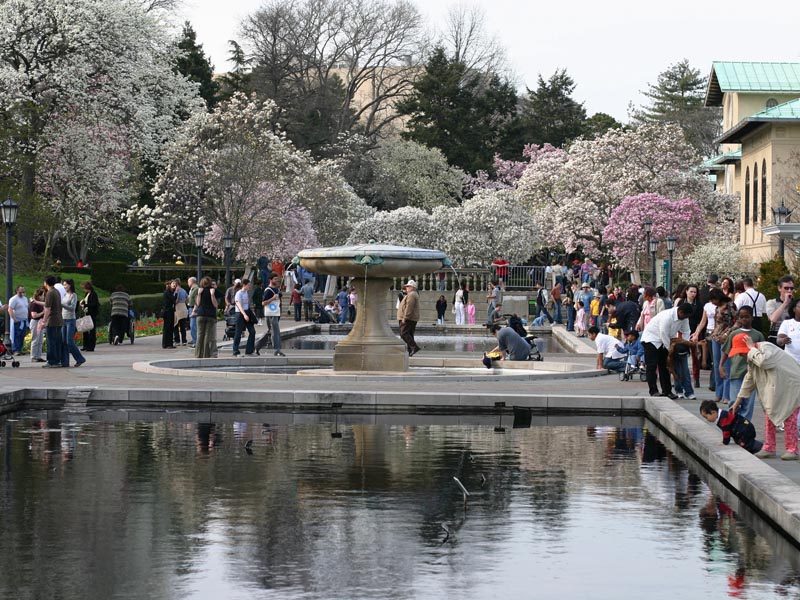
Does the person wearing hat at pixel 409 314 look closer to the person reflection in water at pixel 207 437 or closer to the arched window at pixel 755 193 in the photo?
the person reflection in water at pixel 207 437

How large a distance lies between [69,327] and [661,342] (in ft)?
38.4

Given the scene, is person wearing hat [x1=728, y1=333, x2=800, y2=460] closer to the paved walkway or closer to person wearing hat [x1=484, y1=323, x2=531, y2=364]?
the paved walkway

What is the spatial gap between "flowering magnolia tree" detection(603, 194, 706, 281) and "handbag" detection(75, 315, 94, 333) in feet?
123

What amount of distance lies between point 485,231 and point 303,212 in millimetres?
13435

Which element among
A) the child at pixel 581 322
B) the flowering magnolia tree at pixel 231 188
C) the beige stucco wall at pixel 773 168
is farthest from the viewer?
the flowering magnolia tree at pixel 231 188

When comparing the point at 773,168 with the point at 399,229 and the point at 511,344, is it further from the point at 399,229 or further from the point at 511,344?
the point at 511,344

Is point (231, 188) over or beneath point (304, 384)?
over

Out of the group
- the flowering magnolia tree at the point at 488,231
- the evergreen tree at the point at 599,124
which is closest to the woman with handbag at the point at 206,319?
the flowering magnolia tree at the point at 488,231

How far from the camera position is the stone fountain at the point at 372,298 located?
77.4ft

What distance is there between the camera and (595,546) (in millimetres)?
9438

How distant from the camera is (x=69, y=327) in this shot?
26.2m

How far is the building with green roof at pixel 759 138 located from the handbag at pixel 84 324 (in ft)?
91.6

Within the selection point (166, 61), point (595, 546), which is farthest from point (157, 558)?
point (166, 61)

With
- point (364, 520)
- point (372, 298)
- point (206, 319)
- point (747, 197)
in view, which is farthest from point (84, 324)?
point (747, 197)
